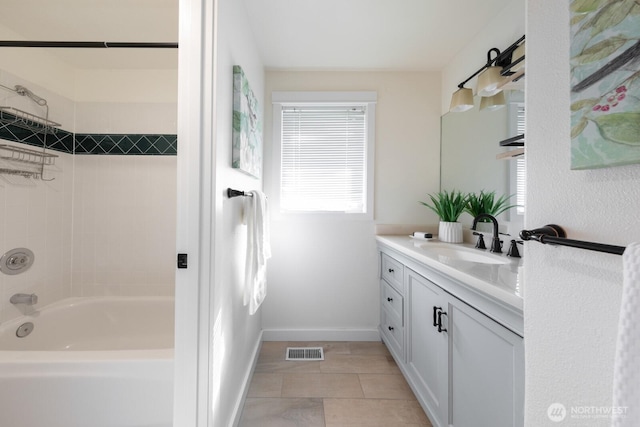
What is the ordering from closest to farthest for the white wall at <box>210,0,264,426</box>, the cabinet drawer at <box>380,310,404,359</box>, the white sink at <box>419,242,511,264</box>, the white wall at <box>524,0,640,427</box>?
the white wall at <box>524,0,640,427</box>
the white wall at <box>210,0,264,426</box>
the white sink at <box>419,242,511,264</box>
the cabinet drawer at <box>380,310,404,359</box>

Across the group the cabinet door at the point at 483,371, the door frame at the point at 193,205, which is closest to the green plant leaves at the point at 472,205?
the cabinet door at the point at 483,371

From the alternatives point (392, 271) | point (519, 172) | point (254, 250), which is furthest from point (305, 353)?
point (519, 172)

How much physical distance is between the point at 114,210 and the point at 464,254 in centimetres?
264

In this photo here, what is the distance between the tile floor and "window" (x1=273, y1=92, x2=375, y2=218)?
122cm

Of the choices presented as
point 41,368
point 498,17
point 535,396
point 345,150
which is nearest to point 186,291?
point 41,368

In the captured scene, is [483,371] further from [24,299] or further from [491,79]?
[24,299]

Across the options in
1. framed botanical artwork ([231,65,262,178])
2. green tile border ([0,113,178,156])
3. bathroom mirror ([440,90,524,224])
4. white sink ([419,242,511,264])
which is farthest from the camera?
green tile border ([0,113,178,156])

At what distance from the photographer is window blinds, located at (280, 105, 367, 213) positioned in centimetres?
235

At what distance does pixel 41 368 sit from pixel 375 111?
104 inches

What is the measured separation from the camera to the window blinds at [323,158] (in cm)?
235

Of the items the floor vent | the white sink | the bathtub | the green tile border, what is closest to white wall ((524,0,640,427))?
the white sink

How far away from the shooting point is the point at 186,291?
992 mm

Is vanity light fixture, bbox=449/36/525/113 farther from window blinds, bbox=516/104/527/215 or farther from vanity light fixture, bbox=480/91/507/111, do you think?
window blinds, bbox=516/104/527/215

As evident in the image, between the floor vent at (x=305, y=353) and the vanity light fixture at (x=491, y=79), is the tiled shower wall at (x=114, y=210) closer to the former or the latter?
the floor vent at (x=305, y=353)
